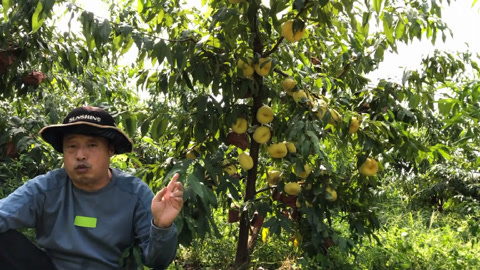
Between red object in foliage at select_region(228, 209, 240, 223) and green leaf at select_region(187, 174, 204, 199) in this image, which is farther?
red object in foliage at select_region(228, 209, 240, 223)

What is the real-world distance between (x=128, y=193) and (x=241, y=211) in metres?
0.90

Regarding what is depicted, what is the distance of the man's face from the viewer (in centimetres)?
168

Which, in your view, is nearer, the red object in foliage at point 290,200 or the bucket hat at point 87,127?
the bucket hat at point 87,127

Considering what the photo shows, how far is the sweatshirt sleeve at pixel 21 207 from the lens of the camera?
163 centimetres

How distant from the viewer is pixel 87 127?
5.64 ft

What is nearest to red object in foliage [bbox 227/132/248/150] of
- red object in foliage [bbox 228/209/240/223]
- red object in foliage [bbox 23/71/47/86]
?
red object in foliage [bbox 228/209/240/223]

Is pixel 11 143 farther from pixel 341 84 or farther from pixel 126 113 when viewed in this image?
pixel 341 84

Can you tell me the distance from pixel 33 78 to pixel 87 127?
1.74 m

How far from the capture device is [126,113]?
2.28 metres

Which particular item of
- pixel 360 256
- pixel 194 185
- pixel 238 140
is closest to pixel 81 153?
Answer: pixel 194 185

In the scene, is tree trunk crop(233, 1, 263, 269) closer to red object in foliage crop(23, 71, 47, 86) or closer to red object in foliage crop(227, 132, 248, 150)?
red object in foliage crop(227, 132, 248, 150)

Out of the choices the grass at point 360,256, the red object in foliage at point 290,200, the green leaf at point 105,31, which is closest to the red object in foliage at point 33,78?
the grass at point 360,256

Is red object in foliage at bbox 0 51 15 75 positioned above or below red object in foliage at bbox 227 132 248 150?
above

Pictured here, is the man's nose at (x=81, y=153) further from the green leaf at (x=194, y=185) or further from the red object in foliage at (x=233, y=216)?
the red object in foliage at (x=233, y=216)
